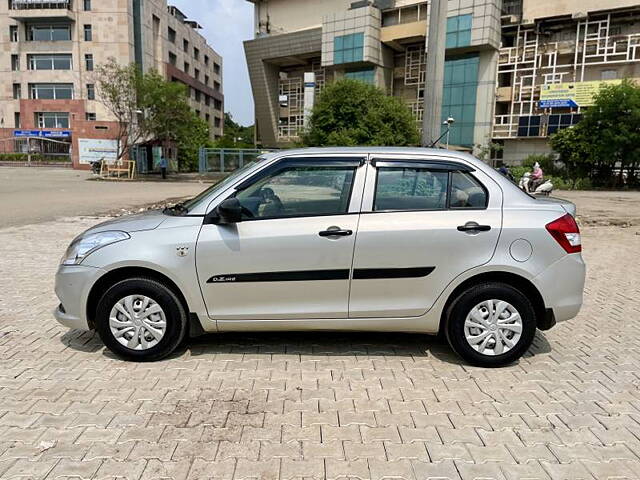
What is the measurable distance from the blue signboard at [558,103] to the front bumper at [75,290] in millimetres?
45659

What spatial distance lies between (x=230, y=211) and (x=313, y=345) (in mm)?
1514

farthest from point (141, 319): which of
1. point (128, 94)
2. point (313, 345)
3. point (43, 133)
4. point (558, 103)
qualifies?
point (43, 133)

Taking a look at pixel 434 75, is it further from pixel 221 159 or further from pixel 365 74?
pixel 365 74

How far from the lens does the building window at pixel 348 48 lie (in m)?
49.2

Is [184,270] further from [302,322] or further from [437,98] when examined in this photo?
[437,98]

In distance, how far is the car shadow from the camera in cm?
433

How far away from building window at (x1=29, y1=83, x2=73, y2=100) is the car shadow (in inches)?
2398

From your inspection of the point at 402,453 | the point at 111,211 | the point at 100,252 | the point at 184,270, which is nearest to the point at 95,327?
the point at 100,252

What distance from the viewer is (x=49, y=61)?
56625 mm

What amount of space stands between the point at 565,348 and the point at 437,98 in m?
12.9

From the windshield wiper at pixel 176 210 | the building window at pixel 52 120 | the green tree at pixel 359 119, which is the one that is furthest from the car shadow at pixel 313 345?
the building window at pixel 52 120

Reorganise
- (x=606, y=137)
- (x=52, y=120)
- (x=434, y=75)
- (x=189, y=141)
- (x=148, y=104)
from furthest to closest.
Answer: (x=52, y=120)
(x=189, y=141)
(x=148, y=104)
(x=606, y=137)
(x=434, y=75)

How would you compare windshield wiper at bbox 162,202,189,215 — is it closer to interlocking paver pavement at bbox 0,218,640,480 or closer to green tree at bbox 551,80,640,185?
interlocking paver pavement at bbox 0,218,640,480

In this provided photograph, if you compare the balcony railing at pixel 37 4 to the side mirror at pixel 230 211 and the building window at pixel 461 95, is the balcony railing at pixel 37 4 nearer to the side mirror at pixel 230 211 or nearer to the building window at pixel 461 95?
the building window at pixel 461 95
